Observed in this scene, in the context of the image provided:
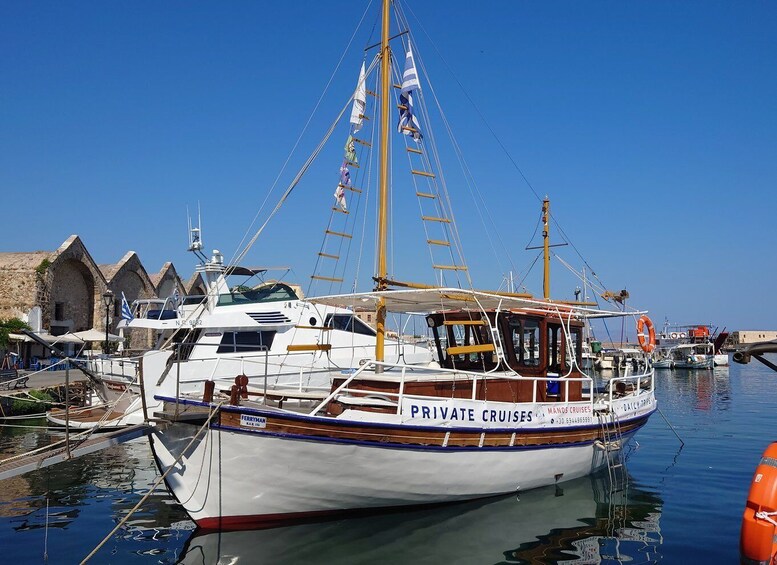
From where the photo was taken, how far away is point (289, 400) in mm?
13266

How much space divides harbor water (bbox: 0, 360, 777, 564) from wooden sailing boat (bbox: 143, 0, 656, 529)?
0.39 metres

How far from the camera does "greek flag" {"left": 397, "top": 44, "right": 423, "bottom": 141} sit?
14.4 m

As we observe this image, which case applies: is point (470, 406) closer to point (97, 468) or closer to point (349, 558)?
point (349, 558)

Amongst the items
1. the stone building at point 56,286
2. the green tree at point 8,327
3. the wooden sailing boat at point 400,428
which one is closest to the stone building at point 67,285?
the stone building at point 56,286

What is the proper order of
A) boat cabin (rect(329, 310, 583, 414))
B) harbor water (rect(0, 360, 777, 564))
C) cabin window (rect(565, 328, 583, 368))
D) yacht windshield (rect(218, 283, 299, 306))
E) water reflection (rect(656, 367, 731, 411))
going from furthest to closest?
water reflection (rect(656, 367, 731, 411)) < yacht windshield (rect(218, 283, 299, 306)) < cabin window (rect(565, 328, 583, 368)) < boat cabin (rect(329, 310, 583, 414)) < harbor water (rect(0, 360, 777, 564))

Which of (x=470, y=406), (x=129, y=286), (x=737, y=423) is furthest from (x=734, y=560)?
(x=129, y=286)

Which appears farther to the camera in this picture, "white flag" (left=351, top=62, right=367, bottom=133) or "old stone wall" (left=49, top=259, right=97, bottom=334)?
"old stone wall" (left=49, top=259, right=97, bottom=334)

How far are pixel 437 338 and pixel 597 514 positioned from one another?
5079 millimetres

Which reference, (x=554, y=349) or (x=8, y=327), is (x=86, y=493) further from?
(x=8, y=327)

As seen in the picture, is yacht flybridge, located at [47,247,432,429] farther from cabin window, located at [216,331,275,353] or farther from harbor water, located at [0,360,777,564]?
harbor water, located at [0,360,777,564]

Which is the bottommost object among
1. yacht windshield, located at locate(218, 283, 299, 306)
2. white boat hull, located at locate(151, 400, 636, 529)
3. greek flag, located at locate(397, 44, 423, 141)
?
white boat hull, located at locate(151, 400, 636, 529)

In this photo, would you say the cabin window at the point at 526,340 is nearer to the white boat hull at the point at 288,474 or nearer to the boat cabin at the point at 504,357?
the boat cabin at the point at 504,357

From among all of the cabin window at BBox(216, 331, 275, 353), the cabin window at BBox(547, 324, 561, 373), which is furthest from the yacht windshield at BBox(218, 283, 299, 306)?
the cabin window at BBox(547, 324, 561, 373)

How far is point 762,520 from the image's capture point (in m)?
7.91
